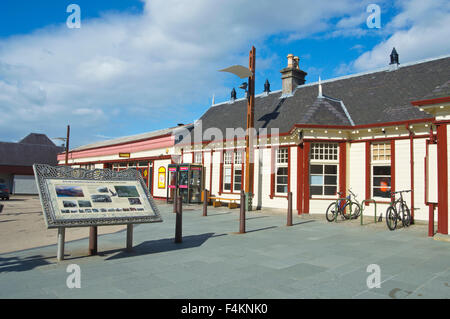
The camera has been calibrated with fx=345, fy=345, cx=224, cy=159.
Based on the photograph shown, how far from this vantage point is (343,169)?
13.3m

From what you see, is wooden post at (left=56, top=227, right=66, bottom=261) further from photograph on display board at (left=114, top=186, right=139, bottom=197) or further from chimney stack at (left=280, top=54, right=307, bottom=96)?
chimney stack at (left=280, top=54, right=307, bottom=96)

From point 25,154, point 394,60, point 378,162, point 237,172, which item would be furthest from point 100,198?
point 25,154

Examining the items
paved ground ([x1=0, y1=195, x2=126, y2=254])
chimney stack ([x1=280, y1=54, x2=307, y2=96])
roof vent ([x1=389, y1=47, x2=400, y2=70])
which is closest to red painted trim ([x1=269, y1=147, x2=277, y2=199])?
chimney stack ([x1=280, y1=54, x2=307, y2=96])

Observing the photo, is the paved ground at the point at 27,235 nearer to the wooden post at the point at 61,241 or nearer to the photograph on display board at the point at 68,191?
the wooden post at the point at 61,241

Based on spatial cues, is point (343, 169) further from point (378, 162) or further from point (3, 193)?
point (3, 193)

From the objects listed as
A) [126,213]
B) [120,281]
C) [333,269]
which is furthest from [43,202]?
[333,269]

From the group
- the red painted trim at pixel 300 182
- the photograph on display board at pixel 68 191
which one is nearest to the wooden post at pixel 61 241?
the photograph on display board at pixel 68 191

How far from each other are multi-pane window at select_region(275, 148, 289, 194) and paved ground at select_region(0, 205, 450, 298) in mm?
6129

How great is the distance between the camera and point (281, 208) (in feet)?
50.1

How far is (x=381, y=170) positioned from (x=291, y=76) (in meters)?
8.39

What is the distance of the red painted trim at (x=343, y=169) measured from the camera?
43.6 feet

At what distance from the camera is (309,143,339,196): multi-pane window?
1348cm

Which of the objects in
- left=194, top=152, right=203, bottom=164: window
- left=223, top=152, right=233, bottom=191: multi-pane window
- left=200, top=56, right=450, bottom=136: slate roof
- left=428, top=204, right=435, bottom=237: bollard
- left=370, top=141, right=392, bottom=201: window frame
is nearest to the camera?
left=428, top=204, right=435, bottom=237: bollard

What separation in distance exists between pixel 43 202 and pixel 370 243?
22.4ft
